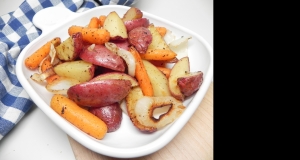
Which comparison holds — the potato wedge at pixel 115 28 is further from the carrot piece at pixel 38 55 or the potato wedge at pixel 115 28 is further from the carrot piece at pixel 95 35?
the carrot piece at pixel 38 55

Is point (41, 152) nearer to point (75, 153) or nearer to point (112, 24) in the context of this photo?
point (75, 153)

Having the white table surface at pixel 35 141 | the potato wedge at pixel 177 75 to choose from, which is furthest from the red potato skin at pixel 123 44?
the white table surface at pixel 35 141

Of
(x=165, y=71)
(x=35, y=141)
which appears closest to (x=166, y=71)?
(x=165, y=71)

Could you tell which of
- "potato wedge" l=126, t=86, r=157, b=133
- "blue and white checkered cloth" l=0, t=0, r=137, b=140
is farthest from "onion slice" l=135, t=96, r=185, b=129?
"blue and white checkered cloth" l=0, t=0, r=137, b=140

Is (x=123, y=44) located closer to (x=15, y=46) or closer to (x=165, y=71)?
(x=165, y=71)

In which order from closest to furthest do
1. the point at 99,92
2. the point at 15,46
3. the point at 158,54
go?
the point at 99,92, the point at 158,54, the point at 15,46
